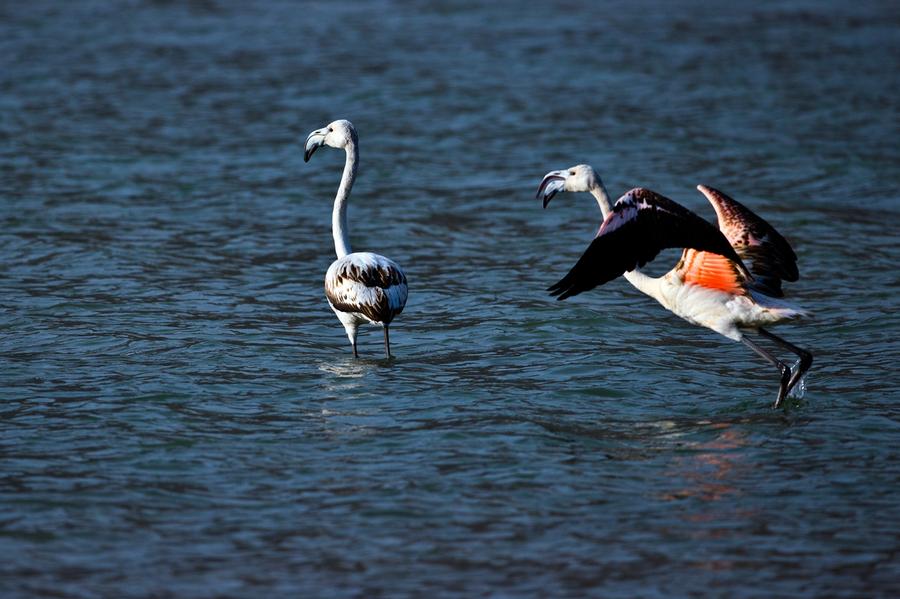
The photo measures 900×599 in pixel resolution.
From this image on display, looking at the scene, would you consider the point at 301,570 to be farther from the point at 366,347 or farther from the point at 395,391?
the point at 366,347

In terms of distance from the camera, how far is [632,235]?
812 centimetres

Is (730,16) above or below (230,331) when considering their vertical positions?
above

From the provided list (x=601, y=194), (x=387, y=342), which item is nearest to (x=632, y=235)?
(x=601, y=194)

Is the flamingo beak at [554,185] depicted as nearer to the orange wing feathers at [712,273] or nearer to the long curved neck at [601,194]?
the long curved neck at [601,194]

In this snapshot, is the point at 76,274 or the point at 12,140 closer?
the point at 76,274

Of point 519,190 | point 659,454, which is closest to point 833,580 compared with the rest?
point 659,454

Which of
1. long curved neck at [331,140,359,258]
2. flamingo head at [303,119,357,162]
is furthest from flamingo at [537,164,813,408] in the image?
flamingo head at [303,119,357,162]

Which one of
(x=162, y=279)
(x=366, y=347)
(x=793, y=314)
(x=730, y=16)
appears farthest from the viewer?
(x=730, y=16)

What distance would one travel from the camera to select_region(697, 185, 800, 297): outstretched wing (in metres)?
9.24

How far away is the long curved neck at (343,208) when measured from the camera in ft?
33.9

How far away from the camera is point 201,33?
2550 centimetres

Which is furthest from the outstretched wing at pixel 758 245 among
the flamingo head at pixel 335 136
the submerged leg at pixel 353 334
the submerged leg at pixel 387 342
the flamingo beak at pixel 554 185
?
the flamingo head at pixel 335 136

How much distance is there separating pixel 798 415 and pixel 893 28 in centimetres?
1934

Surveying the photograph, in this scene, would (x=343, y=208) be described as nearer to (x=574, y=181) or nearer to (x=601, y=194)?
(x=574, y=181)
